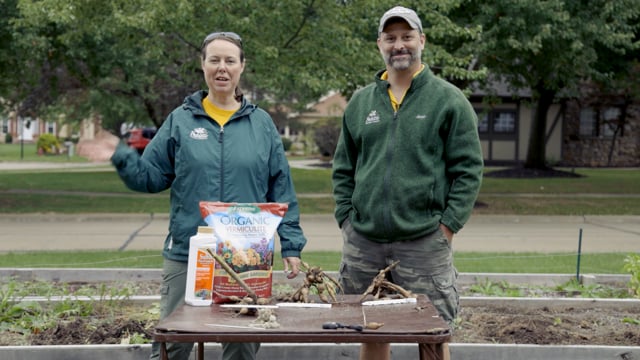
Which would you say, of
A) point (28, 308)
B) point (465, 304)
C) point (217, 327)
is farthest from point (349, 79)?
point (217, 327)

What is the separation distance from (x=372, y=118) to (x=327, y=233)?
9.25m

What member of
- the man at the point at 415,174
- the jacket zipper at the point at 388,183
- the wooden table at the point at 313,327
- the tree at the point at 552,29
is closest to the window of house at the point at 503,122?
the tree at the point at 552,29

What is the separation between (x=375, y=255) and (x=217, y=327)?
124 cm

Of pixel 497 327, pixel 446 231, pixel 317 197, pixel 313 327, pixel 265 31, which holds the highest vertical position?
pixel 265 31

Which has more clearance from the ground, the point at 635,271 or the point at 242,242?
the point at 242,242

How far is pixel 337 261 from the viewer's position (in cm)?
955

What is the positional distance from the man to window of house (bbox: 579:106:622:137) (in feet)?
102

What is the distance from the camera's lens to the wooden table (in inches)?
114

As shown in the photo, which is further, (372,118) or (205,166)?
(372,118)

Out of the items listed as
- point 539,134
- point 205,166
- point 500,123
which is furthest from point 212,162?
point 500,123

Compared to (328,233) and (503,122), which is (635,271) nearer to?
(328,233)

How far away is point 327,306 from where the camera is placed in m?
3.41

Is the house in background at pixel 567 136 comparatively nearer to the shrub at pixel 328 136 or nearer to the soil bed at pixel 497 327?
the shrub at pixel 328 136

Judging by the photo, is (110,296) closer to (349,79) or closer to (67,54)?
(349,79)
